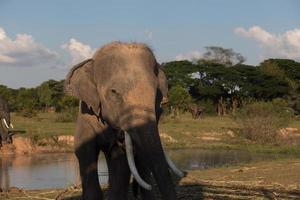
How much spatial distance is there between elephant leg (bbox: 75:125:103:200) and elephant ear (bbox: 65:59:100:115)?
0.44m

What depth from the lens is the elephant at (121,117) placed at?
5023 mm

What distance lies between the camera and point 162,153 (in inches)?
193

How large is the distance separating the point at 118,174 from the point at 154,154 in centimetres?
133

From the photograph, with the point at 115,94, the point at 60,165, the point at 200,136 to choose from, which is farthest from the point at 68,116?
the point at 115,94

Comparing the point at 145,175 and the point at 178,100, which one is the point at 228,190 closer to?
the point at 145,175

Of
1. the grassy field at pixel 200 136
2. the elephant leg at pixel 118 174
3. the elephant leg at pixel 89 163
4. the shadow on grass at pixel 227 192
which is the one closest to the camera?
the elephant leg at pixel 118 174

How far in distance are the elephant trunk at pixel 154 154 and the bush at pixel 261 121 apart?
2103 centimetres

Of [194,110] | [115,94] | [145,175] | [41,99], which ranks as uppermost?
[41,99]

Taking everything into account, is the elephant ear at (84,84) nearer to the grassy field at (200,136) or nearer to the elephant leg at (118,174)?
the elephant leg at (118,174)

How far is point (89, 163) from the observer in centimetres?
637

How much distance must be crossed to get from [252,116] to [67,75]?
2143 cm

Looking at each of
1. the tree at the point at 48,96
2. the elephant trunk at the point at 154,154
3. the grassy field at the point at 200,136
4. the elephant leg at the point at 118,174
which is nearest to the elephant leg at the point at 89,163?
the elephant leg at the point at 118,174

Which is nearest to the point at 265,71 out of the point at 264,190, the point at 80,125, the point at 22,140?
the point at 22,140

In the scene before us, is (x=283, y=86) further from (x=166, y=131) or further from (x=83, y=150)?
(x=83, y=150)
